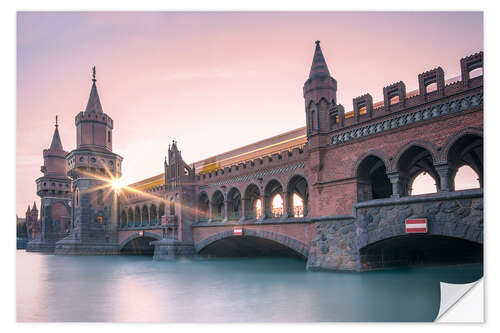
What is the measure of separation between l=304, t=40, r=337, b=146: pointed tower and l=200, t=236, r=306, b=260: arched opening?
32.3 feet

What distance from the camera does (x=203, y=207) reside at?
32.5 metres

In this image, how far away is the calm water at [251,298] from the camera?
33.5 ft

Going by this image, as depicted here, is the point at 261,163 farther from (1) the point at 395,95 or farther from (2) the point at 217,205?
(1) the point at 395,95

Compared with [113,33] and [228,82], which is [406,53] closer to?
[228,82]

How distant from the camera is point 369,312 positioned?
10.1m

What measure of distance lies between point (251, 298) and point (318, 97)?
10602 millimetres

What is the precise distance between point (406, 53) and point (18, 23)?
1153cm

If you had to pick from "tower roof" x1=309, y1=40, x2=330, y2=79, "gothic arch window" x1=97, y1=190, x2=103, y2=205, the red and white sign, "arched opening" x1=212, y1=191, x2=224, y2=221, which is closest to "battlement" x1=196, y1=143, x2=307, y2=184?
"arched opening" x1=212, y1=191, x2=224, y2=221

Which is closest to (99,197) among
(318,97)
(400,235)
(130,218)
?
(130,218)

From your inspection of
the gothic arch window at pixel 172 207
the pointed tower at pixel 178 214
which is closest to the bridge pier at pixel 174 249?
the pointed tower at pixel 178 214

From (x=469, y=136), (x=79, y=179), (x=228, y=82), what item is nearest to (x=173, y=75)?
(x=228, y=82)

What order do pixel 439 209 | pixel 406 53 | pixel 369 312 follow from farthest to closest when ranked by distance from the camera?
pixel 439 209 → pixel 406 53 → pixel 369 312

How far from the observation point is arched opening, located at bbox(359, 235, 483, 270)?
→ 16.1 m

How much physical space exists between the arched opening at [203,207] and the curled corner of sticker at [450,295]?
2187cm
